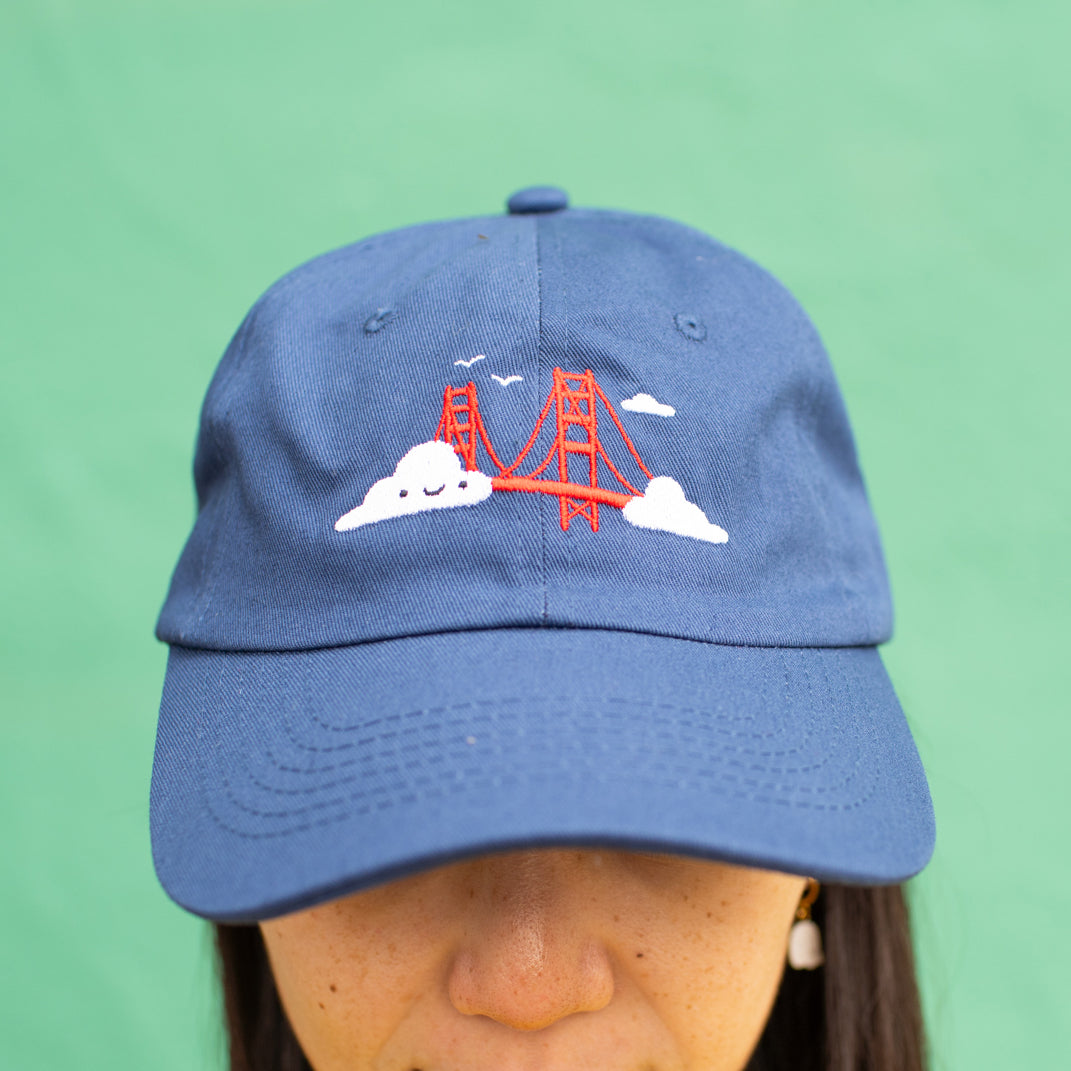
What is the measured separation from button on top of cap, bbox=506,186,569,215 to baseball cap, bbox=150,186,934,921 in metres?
0.12

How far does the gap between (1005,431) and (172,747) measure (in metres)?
1.00

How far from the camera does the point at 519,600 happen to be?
0.70 meters

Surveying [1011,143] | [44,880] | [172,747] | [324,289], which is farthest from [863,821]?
[44,880]

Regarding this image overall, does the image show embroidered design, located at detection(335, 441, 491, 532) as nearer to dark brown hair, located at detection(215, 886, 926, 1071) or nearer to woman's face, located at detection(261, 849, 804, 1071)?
woman's face, located at detection(261, 849, 804, 1071)

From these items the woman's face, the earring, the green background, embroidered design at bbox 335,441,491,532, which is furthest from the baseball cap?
the green background

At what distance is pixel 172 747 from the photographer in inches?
30.4

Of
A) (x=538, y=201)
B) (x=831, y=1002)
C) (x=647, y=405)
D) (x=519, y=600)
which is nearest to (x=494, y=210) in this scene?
(x=538, y=201)

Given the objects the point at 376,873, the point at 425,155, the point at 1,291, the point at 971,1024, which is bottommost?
the point at 971,1024

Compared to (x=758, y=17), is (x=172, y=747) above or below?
below

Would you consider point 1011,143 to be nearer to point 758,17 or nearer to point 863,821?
point 758,17

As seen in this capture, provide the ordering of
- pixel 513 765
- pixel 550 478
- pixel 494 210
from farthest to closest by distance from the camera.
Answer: pixel 494 210
pixel 550 478
pixel 513 765

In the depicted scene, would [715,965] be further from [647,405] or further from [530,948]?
[647,405]

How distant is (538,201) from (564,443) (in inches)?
13.6

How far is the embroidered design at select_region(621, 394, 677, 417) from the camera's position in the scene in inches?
30.0
